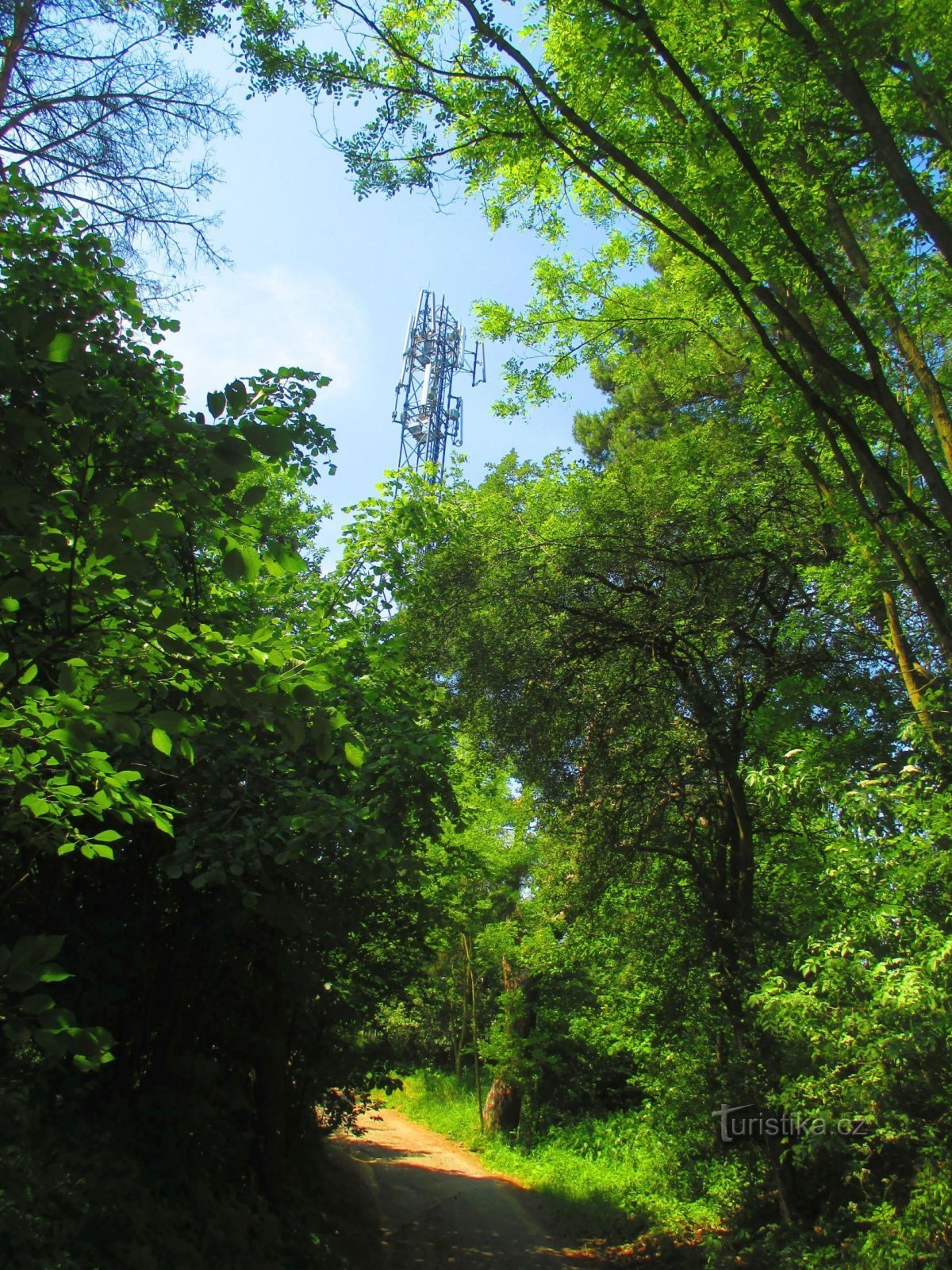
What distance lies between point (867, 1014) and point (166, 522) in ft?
19.3

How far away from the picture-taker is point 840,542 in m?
7.17

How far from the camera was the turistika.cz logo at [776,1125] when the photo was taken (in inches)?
260

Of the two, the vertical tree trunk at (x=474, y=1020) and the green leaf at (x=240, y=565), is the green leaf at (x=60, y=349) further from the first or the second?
the vertical tree trunk at (x=474, y=1020)

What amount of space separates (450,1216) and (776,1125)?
5.19m

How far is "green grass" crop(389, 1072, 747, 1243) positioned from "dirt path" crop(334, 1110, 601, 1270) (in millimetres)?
548

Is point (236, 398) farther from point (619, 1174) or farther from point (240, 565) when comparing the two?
point (619, 1174)

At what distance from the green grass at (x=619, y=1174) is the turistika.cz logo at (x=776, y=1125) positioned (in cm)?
89

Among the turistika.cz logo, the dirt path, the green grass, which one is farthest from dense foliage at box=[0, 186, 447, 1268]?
the turistika.cz logo

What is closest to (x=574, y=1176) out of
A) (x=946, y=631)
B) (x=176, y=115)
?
(x=946, y=631)

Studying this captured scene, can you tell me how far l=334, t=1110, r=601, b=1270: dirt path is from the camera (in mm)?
9141

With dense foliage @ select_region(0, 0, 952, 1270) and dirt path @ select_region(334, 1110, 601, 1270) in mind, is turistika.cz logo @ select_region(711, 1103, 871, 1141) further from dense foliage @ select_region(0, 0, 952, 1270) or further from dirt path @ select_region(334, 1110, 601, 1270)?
dirt path @ select_region(334, 1110, 601, 1270)

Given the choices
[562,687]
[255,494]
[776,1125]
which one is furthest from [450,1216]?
[255,494]

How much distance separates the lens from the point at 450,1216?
1095 cm

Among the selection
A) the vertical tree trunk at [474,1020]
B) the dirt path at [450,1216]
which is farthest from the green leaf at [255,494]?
the vertical tree trunk at [474,1020]
